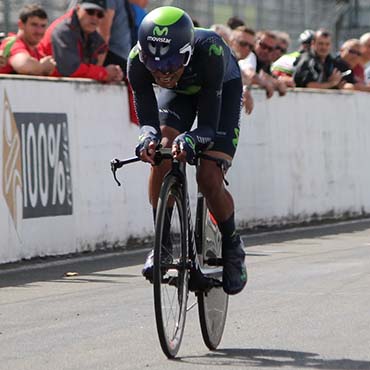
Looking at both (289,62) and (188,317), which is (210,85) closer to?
(188,317)

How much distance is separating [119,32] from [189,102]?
23.0 feet

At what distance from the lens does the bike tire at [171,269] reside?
6.71 metres

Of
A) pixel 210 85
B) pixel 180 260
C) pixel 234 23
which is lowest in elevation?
pixel 180 260

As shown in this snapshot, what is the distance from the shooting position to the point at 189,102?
7.44m

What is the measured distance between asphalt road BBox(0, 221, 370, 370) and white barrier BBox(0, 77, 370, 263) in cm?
45

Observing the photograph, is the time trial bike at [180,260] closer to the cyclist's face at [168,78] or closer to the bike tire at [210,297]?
the bike tire at [210,297]

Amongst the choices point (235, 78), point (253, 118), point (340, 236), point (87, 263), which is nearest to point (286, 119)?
point (253, 118)

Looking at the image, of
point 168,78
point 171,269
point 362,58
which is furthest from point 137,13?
point 171,269

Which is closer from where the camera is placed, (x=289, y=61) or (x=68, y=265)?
(x=68, y=265)

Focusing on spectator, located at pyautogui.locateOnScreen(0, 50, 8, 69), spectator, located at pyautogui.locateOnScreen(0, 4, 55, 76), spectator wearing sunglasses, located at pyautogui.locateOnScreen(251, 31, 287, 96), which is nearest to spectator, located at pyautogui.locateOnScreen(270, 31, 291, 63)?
spectator wearing sunglasses, located at pyautogui.locateOnScreen(251, 31, 287, 96)

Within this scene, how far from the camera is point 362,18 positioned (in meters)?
22.2

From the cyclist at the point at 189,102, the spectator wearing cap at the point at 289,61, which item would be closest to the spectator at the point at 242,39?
the spectator wearing cap at the point at 289,61

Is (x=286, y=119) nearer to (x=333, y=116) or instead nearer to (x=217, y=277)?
(x=333, y=116)

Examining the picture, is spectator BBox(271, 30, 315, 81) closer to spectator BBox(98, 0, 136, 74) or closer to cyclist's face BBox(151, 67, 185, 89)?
spectator BBox(98, 0, 136, 74)
